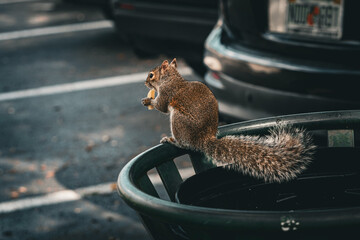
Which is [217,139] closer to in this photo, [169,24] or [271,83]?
[271,83]

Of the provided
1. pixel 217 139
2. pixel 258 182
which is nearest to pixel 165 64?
pixel 217 139

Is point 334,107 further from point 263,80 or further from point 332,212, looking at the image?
point 332,212

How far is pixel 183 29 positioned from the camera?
5.46 metres

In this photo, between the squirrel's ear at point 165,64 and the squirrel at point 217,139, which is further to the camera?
the squirrel's ear at point 165,64

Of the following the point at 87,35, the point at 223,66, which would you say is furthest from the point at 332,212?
the point at 87,35

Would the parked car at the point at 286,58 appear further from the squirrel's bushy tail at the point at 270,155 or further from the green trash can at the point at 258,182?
the squirrel's bushy tail at the point at 270,155

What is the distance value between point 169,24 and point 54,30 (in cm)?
466

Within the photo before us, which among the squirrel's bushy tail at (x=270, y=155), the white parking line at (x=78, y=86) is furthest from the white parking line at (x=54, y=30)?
the squirrel's bushy tail at (x=270, y=155)

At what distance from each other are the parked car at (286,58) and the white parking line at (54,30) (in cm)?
642

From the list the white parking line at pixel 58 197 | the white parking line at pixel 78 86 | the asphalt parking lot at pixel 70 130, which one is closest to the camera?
the asphalt parking lot at pixel 70 130

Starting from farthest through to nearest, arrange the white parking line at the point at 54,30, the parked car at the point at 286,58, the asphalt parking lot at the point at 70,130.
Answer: the white parking line at the point at 54,30, the asphalt parking lot at the point at 70,130, the parked car at the point at 286,58

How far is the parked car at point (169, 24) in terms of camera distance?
17.4 ft

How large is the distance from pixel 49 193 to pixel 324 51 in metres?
2.34

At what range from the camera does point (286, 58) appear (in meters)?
3.20
